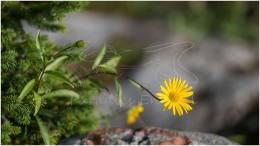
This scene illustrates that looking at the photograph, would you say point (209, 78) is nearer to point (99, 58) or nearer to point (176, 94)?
point (99, 58)

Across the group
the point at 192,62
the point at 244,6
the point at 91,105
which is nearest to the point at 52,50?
the point at 91,105

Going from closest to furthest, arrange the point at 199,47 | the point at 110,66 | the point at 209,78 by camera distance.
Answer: the point at 110,66 → the point at 209,78 → the point at 199,47

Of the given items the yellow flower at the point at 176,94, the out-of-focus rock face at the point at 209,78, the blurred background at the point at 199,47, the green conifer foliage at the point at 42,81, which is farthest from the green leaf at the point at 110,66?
the out-of-focus rock face at the point at 209,78

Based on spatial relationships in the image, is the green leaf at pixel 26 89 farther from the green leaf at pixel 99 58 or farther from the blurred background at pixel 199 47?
the blurred background at pixel 199 47

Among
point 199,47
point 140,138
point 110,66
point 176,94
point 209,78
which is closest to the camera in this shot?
point 176,94

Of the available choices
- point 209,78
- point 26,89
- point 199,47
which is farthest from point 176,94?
point 199,47

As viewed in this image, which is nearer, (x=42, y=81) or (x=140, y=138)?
(x=42, y=81)
